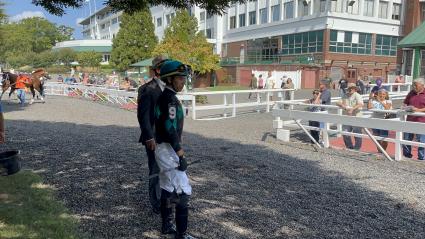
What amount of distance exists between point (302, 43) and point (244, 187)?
45150mm

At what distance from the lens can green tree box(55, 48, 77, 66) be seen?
3371 inches

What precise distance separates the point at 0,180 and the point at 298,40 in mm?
46689

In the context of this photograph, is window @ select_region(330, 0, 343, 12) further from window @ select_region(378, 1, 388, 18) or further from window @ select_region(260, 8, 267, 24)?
window @ select_region(260, 8, 267, 24)

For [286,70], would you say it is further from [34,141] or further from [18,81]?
[34,141]

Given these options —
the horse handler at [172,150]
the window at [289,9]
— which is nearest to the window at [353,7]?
the window at [289,9]

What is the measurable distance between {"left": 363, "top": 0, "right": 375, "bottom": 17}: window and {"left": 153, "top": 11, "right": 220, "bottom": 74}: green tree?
18229 mm

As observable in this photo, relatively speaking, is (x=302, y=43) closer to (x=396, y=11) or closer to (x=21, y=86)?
(x=396, y=11)

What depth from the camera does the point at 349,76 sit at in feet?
151

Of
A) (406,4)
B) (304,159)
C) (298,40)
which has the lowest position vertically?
(304,159)

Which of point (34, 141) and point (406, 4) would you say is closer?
point (34, 141)

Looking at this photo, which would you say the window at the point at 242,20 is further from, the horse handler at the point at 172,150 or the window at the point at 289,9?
the horse handler at the point at 172,150

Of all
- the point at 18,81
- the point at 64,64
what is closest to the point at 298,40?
the point at 18,81

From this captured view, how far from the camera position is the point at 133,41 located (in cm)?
6256

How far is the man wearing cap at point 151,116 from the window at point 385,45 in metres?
49.6
